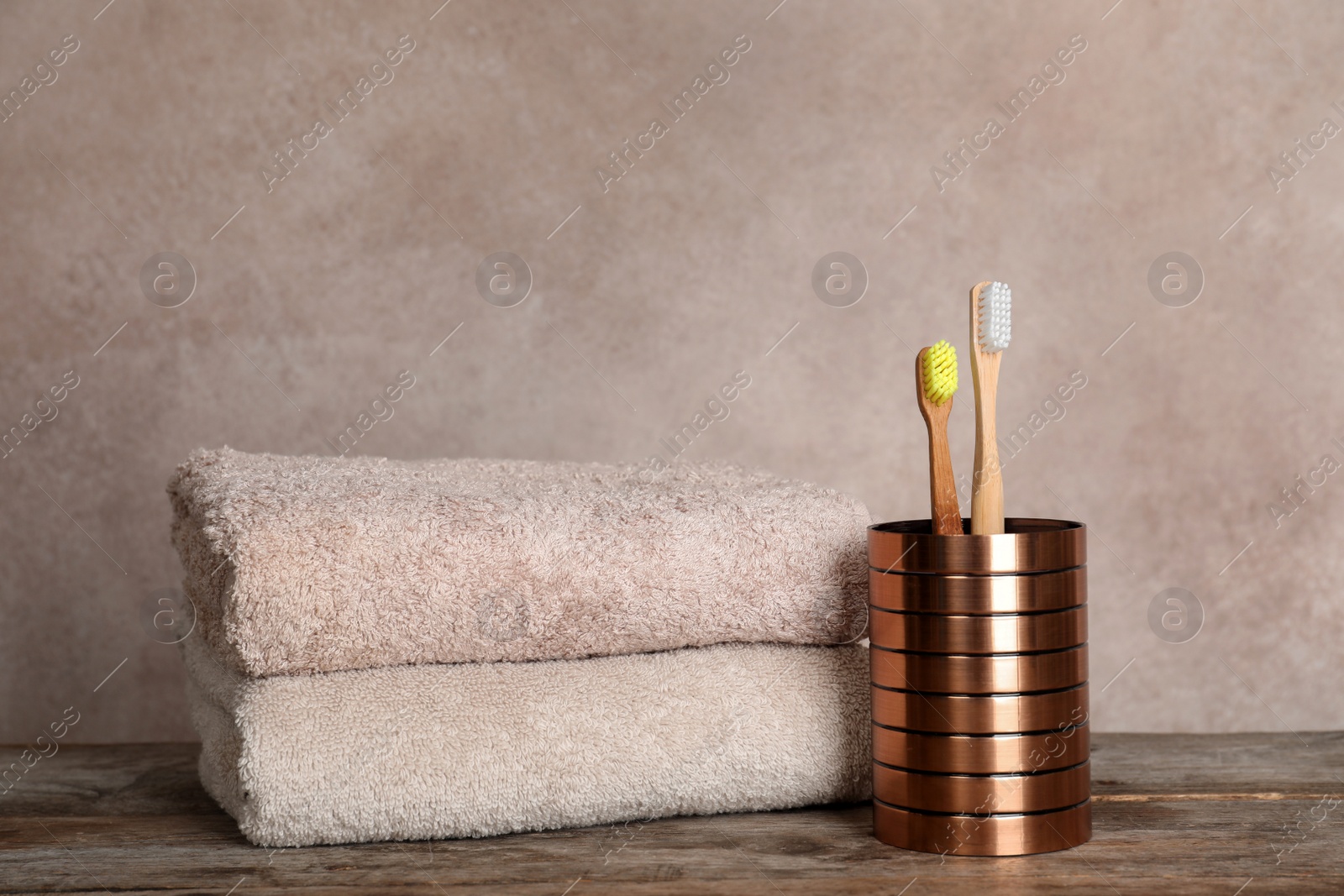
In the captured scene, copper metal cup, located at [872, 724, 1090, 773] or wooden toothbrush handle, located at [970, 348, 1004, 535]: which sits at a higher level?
wooden toothbrush handle, located at [970, 348, 1004, 535]

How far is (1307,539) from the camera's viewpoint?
126 centimetres

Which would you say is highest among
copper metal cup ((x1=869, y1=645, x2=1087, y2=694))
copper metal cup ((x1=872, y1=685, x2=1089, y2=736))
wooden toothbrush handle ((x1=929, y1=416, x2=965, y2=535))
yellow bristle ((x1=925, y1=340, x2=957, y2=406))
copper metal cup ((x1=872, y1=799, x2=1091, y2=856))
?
yellow bristle ((x1=925, y1=340, x2=957, y2=406))

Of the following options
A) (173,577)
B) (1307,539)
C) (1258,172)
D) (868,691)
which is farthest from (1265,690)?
(173,577)

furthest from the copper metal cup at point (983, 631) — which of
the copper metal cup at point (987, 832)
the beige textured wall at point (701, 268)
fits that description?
the beige textured wall at point (701, 268)

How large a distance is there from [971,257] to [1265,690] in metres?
0.60

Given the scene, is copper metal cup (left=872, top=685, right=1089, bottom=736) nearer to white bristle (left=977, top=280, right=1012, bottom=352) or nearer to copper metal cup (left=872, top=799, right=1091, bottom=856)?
copper metal cup (left=872, top=799, right=1091, bottom=856)

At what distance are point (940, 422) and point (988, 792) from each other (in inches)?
9.6

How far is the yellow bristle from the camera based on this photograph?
0.75 metres

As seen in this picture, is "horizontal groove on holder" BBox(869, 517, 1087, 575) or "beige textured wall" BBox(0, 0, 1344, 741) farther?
"beige textured wall" BBox(0, 0, 1344, 741)

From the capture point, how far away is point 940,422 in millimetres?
762

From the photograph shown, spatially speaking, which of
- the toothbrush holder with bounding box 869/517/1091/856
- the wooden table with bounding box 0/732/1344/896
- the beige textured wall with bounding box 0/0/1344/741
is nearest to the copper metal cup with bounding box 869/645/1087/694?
the toothbrush holder with bounding box 869/517/1091/856

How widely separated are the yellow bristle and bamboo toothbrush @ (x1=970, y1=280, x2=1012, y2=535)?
2 centimetres

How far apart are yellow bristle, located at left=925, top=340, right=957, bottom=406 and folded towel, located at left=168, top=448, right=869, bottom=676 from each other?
0.11 meters

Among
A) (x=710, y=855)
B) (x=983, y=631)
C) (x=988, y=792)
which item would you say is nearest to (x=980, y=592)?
(x=983, y=631)
